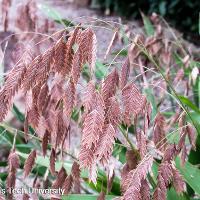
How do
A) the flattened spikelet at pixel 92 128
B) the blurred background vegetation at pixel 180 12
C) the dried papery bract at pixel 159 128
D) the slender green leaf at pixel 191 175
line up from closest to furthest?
the flattened spikelet at pixel 92 128 → the dried papery bract at pixel 159 128 → the slender green leaf at pixel 191 175 → the blurred background vegetation at pixel 180 12

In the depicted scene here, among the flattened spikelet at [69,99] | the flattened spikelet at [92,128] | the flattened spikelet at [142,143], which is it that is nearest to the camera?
the flattened spikelet at [92,128]

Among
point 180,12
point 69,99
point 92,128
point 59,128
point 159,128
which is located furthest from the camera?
point 180,12

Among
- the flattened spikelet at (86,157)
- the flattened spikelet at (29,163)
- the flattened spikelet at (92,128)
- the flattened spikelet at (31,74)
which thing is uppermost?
the flattened spikelet at (31,74)

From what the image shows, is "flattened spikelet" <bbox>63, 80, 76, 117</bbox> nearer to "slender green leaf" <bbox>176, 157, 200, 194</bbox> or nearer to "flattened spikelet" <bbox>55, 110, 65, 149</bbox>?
"flattened spikelet" <bbox>55, 110, 65, 149</bbox>

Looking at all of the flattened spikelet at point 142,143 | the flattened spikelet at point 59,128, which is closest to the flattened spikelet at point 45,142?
the flattened spikelet at point 59,128

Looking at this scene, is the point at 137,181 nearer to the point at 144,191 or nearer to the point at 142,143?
the point at 144,191

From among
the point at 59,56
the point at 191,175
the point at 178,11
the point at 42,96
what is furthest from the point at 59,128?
the point at 178,11

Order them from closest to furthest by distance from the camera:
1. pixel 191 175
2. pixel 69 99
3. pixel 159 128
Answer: pixel 69 99 → pixel 159 128 → pixel 191 175

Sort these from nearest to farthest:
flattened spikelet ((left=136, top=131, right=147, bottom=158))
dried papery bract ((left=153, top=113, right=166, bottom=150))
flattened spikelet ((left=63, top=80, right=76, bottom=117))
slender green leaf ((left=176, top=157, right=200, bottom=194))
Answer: flattened spikelet ((left=63, top=80, right=76, bottom=117)), flattened spikelet ((left=136, top=131, right=147, bottom=158)), dried papery bract ((left=153, top=113, right=166, bottom=150)), slender green leaf ((left=176, top=157, right=200, bottom=194))

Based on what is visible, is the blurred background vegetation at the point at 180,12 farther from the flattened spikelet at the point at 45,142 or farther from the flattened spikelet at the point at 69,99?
the flattened spikelet at the point at 69,99

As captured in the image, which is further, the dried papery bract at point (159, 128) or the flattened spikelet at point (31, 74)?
the dried papery bract at point (159, 128)

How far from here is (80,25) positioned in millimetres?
1041

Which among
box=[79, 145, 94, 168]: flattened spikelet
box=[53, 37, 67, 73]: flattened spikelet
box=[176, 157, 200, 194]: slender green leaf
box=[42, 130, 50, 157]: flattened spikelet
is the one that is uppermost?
box=[53, 37, 67, 73]: flattened spikelet

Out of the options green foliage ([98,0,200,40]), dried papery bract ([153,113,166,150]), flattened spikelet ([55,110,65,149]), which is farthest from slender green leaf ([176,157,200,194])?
green foliage ([98,0,200,40])
